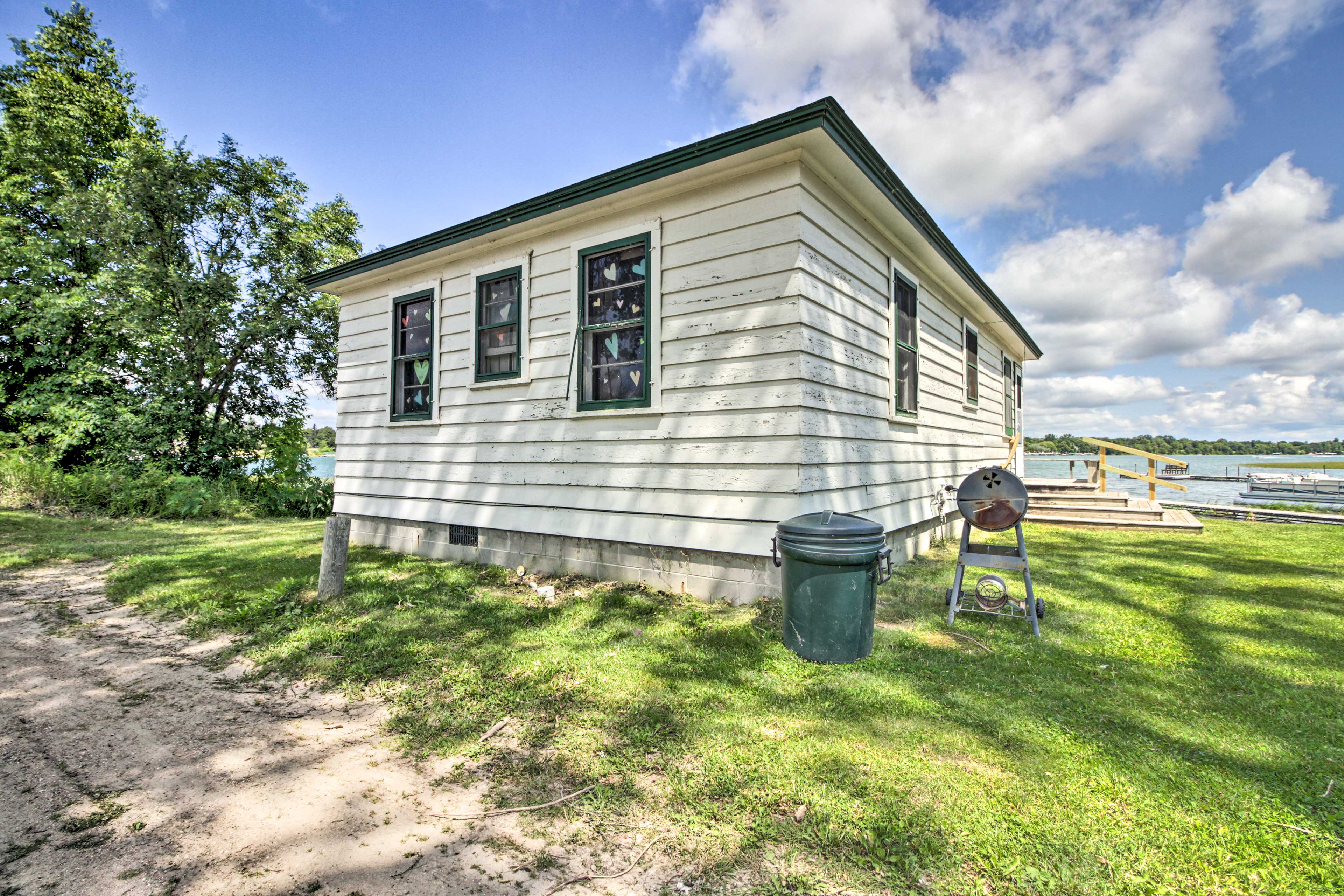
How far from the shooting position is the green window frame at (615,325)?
5.45m

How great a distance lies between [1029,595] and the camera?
408 cm

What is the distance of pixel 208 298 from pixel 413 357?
9752 mm

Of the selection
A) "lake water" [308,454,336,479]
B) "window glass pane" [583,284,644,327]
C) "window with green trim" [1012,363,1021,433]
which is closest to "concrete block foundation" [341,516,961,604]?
"window glass pane" [583,284,644,327]

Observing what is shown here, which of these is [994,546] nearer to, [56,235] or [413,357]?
[413,357]

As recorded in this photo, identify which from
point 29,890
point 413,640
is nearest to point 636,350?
point 413,640

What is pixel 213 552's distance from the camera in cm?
737

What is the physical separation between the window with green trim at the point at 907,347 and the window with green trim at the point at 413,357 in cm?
576

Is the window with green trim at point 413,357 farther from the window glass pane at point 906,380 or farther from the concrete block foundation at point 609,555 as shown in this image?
the window glass pane at point 906,380

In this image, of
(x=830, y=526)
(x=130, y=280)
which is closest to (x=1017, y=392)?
(x=830, y=526)

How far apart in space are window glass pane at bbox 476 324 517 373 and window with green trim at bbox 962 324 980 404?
280 inches

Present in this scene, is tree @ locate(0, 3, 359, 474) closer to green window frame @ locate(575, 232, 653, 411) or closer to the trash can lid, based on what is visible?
green window frame @ locate(575, 232, 653, 411)

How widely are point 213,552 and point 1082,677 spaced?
9.30 m

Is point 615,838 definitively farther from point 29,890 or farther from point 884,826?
point 29,890

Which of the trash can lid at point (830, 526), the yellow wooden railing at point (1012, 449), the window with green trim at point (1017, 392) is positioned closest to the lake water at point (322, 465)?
the trash can lid at point (830, 526)
